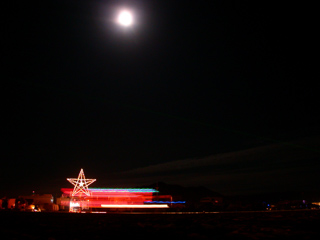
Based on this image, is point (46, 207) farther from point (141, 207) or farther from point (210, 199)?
point (210, 199)

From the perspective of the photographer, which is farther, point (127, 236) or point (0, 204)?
point (0, 204)

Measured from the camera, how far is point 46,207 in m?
50.8

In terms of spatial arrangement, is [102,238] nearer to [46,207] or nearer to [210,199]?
[46,207]

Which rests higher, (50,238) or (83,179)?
(83,179)

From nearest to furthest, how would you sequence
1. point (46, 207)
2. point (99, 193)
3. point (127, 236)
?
point (127, 236)
point (99, 193)
point (46, 207)

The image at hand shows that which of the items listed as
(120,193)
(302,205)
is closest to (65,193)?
(120,193)

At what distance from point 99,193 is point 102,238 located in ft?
124

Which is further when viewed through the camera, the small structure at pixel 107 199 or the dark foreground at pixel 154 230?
the small structure at pixel 107 199

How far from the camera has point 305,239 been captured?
990cm

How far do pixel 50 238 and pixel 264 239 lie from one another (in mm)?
6863

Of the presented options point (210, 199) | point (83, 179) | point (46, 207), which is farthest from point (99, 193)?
point (210, 199)

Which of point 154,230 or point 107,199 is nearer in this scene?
point 154,230

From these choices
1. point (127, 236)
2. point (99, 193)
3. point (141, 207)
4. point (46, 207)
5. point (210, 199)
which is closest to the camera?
point (127, 236)

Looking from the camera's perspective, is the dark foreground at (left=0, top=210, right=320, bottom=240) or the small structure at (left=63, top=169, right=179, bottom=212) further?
the small structure at (left=63, top=169, right=179, bottom=212)
